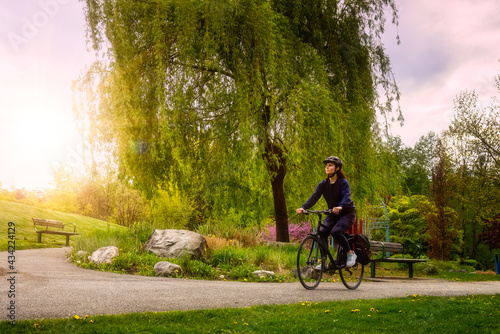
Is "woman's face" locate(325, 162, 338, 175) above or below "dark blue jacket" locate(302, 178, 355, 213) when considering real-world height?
above

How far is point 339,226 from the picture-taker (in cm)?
679

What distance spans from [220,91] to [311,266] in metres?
4.96

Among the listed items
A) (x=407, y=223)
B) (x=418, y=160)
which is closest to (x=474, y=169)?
(x=407, y=223)

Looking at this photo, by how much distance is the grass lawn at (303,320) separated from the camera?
163 inches

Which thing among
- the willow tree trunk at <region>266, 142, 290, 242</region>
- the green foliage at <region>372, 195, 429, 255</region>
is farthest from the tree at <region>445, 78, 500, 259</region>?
the willow tree trunk at <region>266, 142, 290, 242</region>

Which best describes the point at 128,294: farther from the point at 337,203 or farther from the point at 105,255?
the point at 105,255

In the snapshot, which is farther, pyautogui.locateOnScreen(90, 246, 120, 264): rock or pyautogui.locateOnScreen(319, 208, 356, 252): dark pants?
pyautogui.locateOnScreen(90, 246, 120, 264): rock

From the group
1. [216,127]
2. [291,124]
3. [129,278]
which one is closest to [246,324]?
[129,278]

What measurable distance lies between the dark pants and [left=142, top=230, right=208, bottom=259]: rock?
4.18 metres

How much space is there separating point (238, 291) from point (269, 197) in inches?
258

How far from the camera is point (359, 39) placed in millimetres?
12547

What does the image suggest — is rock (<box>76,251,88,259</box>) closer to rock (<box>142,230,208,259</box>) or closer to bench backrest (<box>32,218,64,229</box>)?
rock (<box>142,230,208,259</box>)

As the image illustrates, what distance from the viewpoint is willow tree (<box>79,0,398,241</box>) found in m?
10.1

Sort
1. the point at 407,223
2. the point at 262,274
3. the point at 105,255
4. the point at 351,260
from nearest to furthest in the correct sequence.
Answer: the point at 351,260 → the point at 262,274 → the point at 105,255 → the point at 407,223
